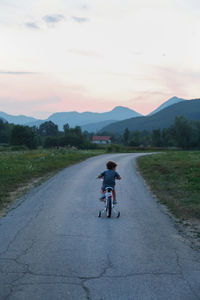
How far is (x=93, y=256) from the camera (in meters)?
6.43

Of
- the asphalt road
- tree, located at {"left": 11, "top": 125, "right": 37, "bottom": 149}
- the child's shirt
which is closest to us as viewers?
the asphalt road

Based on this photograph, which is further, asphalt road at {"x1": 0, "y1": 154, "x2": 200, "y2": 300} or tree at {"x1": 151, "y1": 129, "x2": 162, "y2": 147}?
tree at {"x1": 151, "y1": 129, "x2": 162, "y2": 147}

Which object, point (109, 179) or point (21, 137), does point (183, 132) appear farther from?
point (109, 179)

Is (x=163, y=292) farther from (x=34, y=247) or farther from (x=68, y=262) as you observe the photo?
(x=34, y=247)

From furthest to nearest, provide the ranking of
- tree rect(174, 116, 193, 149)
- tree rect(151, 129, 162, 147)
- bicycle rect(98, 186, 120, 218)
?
tree rect(151, 129, 162, 147) → tree rect(174, 116, 193, 149) → bicycle rect(98, 186, 120, 218)

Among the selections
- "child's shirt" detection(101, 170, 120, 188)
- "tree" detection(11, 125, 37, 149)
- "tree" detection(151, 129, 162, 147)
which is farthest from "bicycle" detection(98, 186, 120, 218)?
"tree" detection(151, 129, 162, 147)

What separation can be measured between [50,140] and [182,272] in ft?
354

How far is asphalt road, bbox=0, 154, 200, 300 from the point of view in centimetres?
490

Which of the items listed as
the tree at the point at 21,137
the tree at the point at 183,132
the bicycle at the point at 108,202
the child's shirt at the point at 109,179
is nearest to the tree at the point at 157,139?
the tree at the point at 183,132

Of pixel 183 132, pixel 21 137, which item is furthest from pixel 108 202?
pixel 183 132

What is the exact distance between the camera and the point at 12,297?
4645 millimetres

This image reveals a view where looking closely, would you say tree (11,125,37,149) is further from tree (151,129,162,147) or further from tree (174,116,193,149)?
tree (151,129,162,147)

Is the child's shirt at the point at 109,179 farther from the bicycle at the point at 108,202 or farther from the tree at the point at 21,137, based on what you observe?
the tree at the point at 21,137

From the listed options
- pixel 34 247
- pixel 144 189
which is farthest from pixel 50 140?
pixel 34 247
